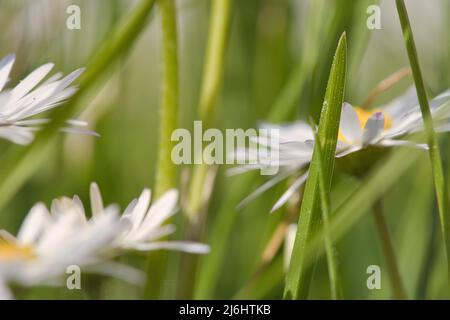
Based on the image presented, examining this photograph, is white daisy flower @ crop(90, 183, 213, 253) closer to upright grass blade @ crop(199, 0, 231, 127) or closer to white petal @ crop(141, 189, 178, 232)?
white petal @ crop(141, 189, 178, 232)

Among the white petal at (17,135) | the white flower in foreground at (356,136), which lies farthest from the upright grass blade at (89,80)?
the white flower in foreground at (356,136)

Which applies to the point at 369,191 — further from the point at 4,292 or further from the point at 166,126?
the point at 4,292

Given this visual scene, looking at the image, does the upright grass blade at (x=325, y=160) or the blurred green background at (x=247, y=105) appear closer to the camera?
the upright grass blade at (x=325, y=160)

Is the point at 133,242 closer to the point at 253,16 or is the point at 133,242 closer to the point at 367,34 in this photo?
the point at 367,34

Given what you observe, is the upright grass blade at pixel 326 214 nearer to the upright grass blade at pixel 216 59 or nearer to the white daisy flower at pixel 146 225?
the white daisy flower at pixel 146 225

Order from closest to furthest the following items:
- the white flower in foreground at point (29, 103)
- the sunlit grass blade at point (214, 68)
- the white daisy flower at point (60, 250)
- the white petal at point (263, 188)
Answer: the white daisy flower at point (60, 250)
the white flower in foreground at point (29, 103)
the white petal at point (263, 188)
the sunlit grass blade at point (214, 68)

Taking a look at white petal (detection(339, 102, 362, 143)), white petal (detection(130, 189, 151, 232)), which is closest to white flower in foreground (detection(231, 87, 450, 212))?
white petal (detection(339, 102, 362, 143))
